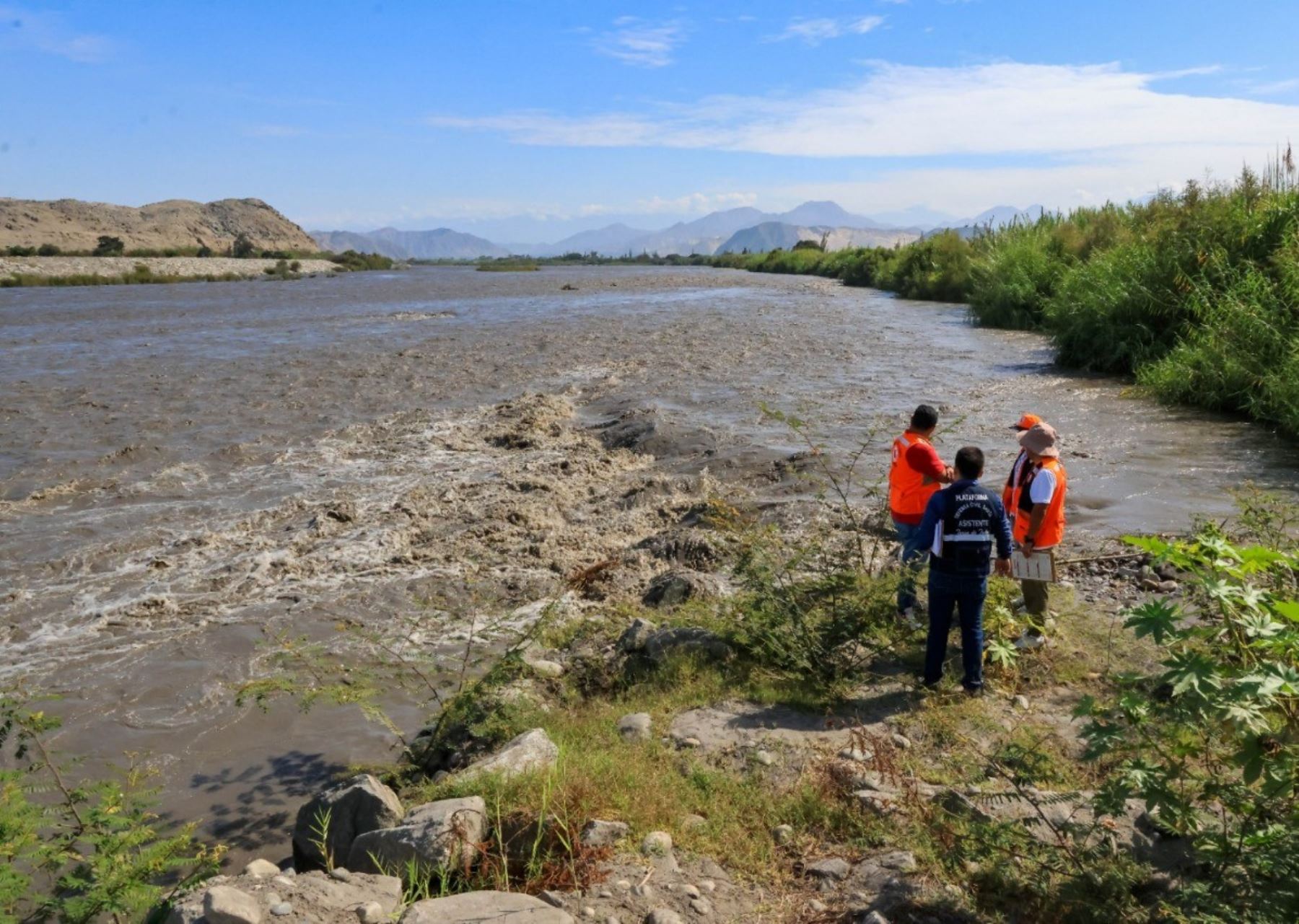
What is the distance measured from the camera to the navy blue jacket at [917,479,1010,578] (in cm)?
543

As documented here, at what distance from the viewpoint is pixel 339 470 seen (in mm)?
12398

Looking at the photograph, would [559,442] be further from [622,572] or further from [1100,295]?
[1100,295]

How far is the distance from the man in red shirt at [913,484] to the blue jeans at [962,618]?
613 millimetres

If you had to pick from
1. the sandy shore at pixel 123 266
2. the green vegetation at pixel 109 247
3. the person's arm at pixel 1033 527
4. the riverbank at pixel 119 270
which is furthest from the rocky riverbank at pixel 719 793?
the green vegetation at pixel 109 247

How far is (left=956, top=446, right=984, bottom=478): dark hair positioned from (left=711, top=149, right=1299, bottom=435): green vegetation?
376 inches

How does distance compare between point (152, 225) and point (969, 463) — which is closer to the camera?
point (969, 463)

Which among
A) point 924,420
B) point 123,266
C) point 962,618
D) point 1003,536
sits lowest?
point 962,618

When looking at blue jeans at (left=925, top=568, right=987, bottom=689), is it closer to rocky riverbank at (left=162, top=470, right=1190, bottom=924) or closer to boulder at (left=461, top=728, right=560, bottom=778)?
rocky riverbank at (left=162, top=470, right=1190, bottom=924)

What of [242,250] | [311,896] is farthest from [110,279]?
[311,896]

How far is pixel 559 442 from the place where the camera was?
44.7ft

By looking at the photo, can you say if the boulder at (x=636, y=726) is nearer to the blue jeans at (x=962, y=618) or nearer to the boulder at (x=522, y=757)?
the boulder at (x=522, y=757)

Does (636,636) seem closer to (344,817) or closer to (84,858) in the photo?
(344,817)

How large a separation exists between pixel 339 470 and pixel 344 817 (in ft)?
28.2

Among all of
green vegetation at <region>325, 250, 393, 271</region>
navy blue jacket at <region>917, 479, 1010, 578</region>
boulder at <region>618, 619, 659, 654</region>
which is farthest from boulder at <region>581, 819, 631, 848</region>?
green vegetation at <region>325, 250, 393, 271</region>
